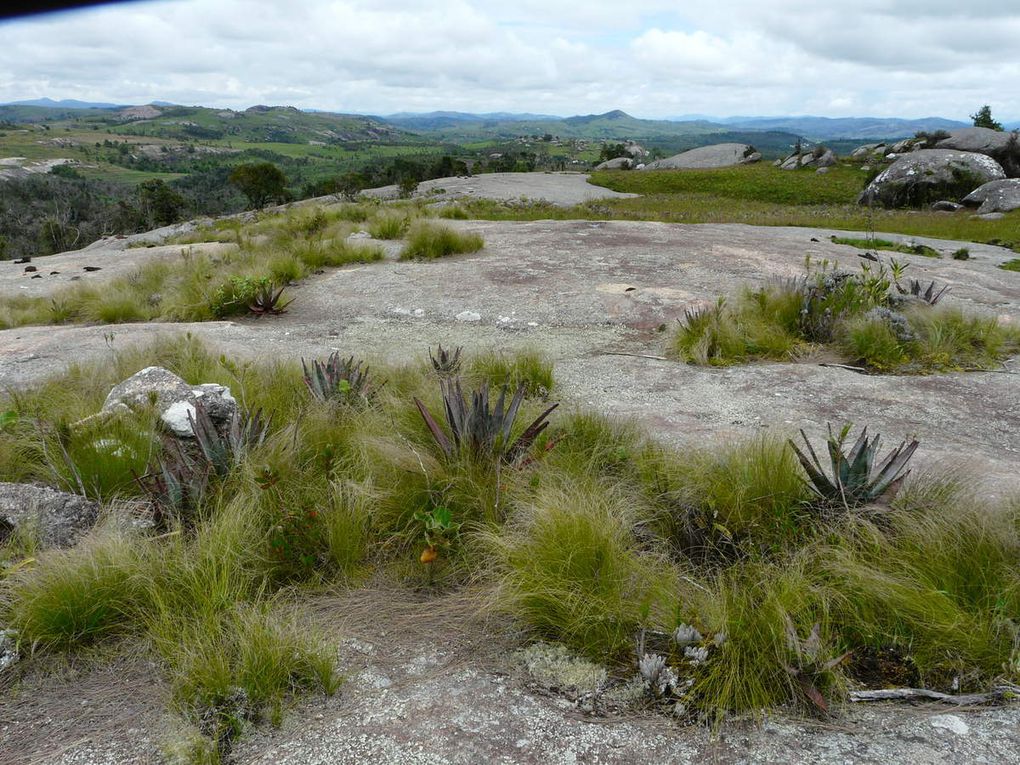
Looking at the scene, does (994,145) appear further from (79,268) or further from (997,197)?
(79,268)

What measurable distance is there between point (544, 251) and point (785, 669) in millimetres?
8515

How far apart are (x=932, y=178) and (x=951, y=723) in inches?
1048

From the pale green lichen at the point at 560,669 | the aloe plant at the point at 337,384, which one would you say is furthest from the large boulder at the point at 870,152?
the pale green lichen at the point at 560,669

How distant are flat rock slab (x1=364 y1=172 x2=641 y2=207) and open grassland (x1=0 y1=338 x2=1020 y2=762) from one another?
66.2ft

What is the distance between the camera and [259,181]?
39.4 meters

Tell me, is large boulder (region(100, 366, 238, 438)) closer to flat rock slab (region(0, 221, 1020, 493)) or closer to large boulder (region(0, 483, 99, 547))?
large boulder (region(0, 483, 99, 547))

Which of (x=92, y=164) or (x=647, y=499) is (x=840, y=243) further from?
(x=92, y=164)

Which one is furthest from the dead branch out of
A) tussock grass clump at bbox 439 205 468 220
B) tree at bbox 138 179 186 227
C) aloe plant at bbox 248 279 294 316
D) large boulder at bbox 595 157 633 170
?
large boulder at bbox 595 157 633 170

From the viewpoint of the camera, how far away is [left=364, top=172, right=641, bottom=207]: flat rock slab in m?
24.5

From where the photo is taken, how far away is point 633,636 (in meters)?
2.23

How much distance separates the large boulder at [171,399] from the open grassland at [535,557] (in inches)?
5.7

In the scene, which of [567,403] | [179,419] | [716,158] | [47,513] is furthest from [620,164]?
[47,513]

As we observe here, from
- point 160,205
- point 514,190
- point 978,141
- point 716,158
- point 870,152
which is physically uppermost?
point 978,141

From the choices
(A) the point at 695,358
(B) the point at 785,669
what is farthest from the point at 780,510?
(A) the point at 695,358
